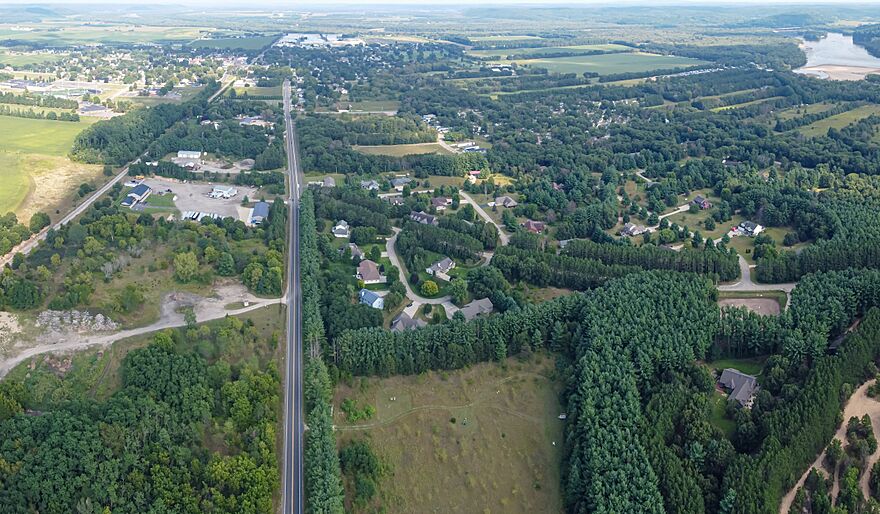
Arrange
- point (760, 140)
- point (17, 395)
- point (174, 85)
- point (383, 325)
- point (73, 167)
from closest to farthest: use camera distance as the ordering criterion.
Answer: point (17, 395), point (383, 325), point (73, 167), point (760, 140), point (174, 85)

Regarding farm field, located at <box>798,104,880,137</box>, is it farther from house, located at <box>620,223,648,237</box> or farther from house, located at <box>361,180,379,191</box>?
house, located at <box>361,180,379,191</box>

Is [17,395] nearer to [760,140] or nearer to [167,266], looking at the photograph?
[167,266]

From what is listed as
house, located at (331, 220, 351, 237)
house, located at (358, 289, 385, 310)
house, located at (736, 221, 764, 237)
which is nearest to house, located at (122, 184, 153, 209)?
house, located at (331, 220, 351, 237)

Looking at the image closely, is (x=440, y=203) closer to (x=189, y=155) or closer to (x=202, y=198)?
(x=202, y=198)

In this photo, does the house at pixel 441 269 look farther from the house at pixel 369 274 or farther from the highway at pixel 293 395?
the highway at pixel 293 395

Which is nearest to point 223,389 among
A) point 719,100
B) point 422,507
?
point 422,507

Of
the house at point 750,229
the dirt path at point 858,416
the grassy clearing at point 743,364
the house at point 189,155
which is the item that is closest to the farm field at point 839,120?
the house at point 750,229

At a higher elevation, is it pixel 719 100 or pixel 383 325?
pixel 719 100
